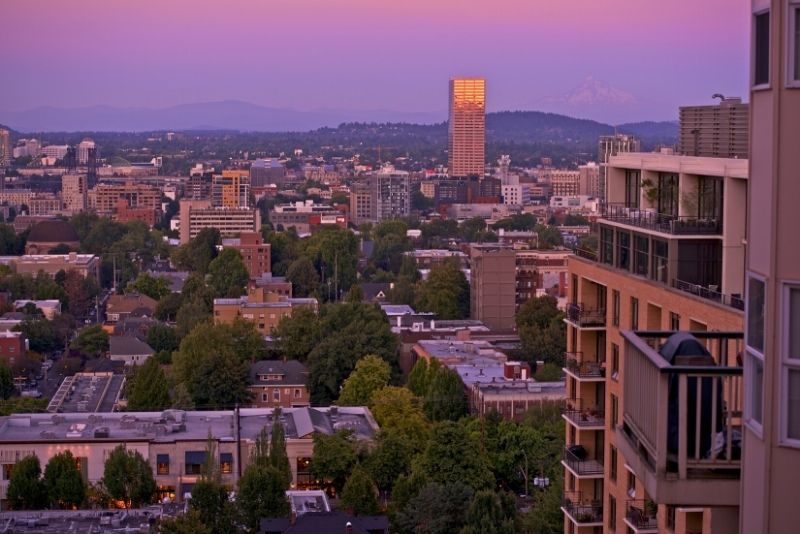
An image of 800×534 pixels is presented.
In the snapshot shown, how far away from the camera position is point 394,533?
20031mm

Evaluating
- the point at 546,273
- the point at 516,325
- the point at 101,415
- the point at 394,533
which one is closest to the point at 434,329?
the point at 516,325

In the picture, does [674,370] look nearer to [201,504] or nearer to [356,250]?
[201,504]

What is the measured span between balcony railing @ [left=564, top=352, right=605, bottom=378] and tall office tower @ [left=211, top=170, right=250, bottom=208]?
8680cm

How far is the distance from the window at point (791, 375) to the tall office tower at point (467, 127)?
470 feet

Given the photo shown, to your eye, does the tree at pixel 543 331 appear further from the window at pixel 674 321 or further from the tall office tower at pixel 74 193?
the tall office tower at pixel 74 193

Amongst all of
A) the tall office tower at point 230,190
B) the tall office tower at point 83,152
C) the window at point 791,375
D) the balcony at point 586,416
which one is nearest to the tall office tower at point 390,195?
the tall office tower at point 230,190

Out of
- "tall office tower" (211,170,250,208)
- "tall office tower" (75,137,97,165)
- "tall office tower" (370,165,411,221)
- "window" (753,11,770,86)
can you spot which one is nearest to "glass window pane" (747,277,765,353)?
"window" (753,11,770,86)

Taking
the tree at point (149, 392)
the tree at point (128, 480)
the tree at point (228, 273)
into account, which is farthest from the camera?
the tree at point (228, 273)

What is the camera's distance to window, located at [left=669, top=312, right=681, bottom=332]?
9314 millimetres

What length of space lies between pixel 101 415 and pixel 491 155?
161135 mm

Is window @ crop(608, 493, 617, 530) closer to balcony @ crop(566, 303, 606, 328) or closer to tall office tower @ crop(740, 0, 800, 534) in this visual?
balcony @ crop(566, 303, 606, 328)

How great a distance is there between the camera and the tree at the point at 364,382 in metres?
32.0

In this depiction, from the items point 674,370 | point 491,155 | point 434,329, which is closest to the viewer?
point 674,370

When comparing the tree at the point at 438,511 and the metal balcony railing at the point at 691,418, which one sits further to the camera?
the tree at the point at 438,511
